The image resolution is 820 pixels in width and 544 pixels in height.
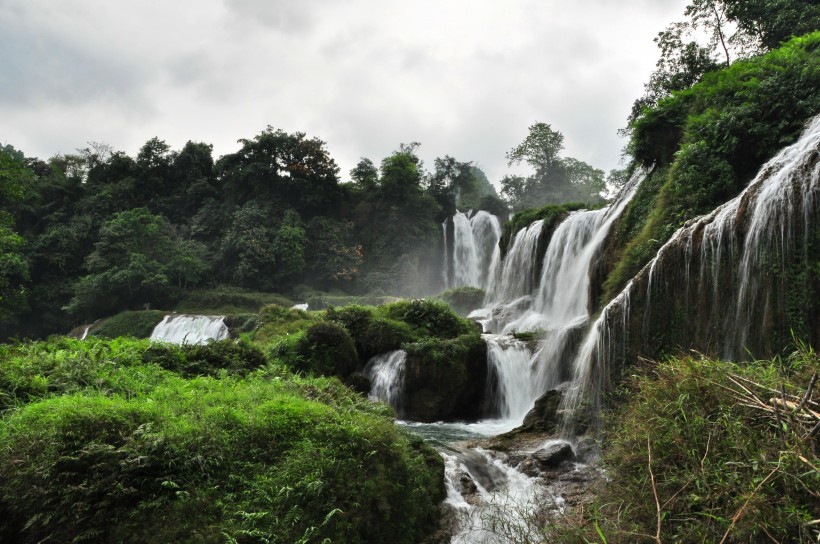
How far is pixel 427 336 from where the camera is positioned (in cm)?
1410

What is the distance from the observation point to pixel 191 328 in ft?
88.3

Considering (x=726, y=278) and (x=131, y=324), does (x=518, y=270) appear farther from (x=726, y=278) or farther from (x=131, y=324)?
(x=131, y=324)

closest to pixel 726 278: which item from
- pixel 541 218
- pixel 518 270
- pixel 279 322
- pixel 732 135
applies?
pixel 732 135

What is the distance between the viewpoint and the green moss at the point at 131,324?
2895 cm

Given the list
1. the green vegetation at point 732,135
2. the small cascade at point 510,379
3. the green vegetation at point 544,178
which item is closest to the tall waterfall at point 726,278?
the green vegetation at point 732,135

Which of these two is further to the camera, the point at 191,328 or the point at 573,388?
the point at 191,328

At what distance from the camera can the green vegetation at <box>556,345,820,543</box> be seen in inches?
108

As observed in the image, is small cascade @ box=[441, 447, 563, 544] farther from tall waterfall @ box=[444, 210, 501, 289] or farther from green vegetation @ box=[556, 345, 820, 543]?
tall waterfall @ box=[444, 210, 501, 289]

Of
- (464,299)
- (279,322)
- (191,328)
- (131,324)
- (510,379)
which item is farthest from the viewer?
(131,324)

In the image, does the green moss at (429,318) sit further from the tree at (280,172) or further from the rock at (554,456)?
the tree at (280,172)

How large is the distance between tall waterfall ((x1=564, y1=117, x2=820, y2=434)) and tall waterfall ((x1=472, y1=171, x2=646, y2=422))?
9.64ft

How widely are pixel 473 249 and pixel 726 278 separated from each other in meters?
29.9

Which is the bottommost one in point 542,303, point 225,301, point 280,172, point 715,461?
point 715,461

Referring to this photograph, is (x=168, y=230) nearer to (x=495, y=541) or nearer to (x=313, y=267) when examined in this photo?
(x=313, y=267)
